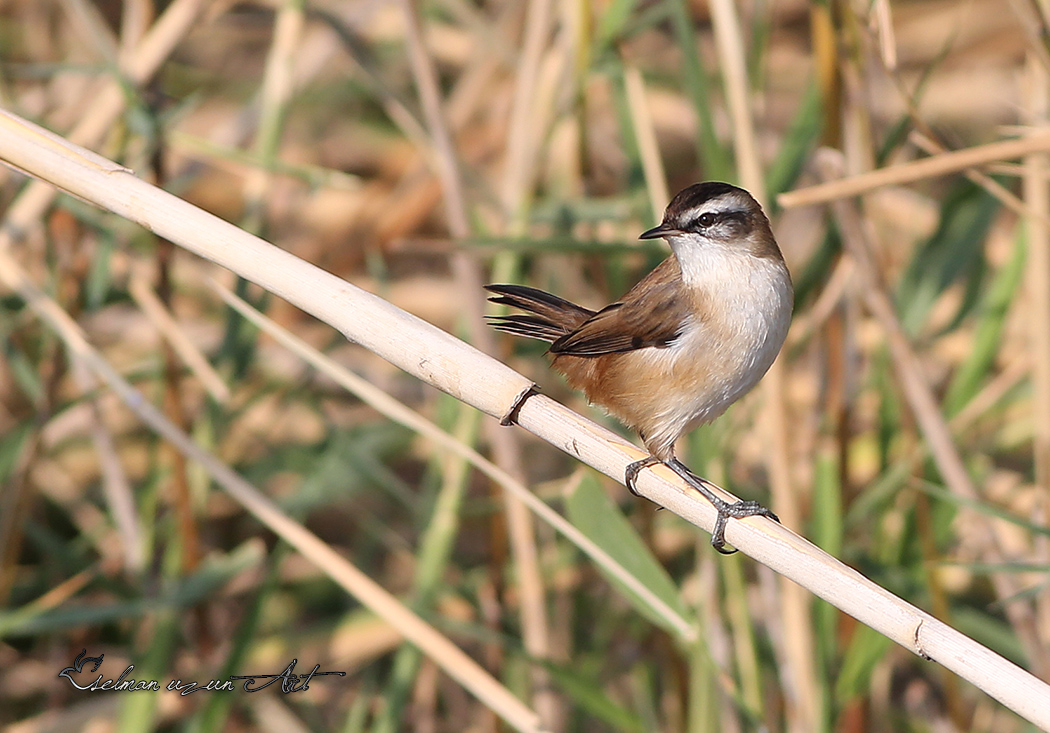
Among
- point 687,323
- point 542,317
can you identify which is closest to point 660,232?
point 687,323

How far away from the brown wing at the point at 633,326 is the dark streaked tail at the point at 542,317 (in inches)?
1.6

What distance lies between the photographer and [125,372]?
8.42 ft

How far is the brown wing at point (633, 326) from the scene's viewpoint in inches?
76.4

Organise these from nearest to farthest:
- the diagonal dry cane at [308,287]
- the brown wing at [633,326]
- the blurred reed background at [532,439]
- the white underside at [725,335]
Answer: the diagonal dry cane at [308,287]
the white underside at [725,335]
the brown wing at [633,326]
the blurred reed background at [532,439]

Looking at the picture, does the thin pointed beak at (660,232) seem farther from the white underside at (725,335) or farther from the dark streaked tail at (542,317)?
the dark streaked tail at (542,317)

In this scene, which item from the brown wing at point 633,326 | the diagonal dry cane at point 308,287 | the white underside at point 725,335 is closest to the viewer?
the diagonal dry cane at point 308,287

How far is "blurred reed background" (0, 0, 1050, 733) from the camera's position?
2213 millimetres

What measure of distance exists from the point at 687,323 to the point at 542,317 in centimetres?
30

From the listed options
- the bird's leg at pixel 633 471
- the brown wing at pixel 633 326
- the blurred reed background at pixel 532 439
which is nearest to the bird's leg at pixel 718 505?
the bird's leg at pixel 633 471

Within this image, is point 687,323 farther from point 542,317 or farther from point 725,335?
point 542,317

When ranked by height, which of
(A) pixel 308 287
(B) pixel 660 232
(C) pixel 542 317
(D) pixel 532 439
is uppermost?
(B) pixel 660 232

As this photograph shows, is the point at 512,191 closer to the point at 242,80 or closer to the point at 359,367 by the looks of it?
the point at 359,367

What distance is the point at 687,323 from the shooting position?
1.91 metres

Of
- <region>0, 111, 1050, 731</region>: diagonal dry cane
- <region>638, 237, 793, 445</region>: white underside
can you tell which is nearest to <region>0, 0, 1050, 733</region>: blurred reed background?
<region>638, 237, 793, 445</region>: white underside
